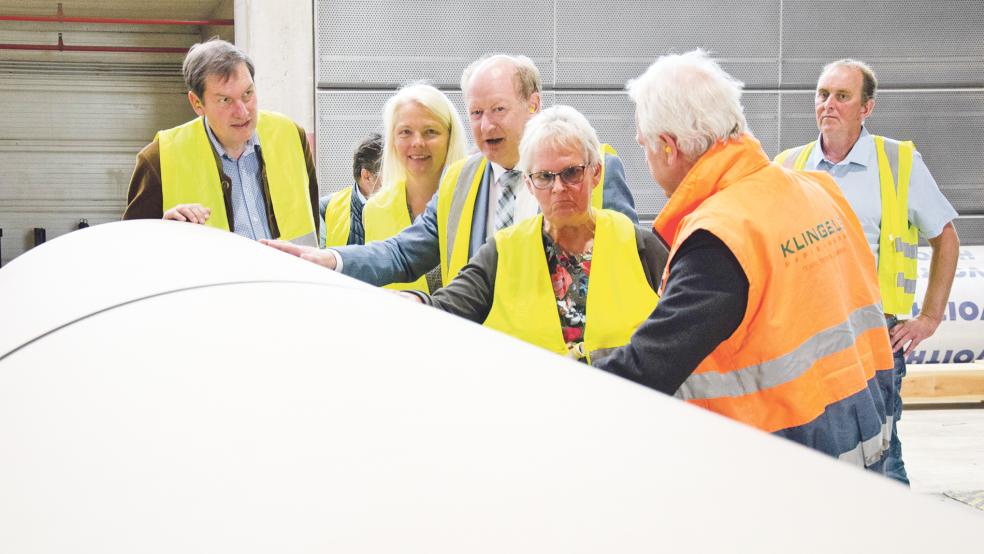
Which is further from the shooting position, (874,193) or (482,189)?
(874,193)

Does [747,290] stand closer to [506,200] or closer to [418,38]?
[506,200]

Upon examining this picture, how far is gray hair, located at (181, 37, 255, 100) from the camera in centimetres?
299

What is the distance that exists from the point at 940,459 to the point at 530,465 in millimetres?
5056

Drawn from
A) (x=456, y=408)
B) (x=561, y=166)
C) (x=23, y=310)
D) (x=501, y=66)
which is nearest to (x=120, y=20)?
(x=501, y=66)

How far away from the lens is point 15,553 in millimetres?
559

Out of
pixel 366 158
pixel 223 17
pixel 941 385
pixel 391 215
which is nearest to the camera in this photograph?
pixel 391 215

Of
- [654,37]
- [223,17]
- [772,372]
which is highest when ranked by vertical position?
[223,17]

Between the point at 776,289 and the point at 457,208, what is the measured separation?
135 centimetres

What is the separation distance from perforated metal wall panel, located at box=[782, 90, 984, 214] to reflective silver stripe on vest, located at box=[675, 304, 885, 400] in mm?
6079

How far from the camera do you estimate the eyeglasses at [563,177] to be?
2.50 m

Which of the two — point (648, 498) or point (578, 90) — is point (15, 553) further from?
point (578, 90)

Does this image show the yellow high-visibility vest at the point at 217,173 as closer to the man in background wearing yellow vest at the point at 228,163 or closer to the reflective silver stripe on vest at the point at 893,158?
the man in background wearing yellow vest at the point at 228,163

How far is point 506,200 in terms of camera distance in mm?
2965

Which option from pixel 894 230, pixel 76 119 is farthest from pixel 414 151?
pixel 76 119
